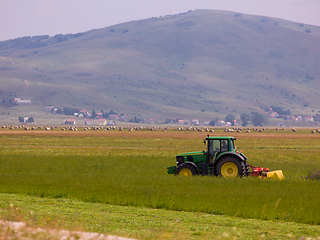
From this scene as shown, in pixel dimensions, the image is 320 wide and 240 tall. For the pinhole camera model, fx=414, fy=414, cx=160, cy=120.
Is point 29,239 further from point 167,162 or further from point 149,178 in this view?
point 167,162

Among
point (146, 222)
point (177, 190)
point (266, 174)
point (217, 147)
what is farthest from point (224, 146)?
point (146, 222)

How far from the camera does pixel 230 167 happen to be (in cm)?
2475

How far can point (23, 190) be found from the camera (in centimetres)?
2078

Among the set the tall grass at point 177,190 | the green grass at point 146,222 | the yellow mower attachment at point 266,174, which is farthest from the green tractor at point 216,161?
the green grass at point 146,222

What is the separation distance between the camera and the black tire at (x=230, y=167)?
2450cm

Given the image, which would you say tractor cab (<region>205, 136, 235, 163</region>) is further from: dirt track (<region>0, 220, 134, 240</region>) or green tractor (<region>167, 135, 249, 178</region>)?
dirt track (<region>0, 220, 134, 240</region>)

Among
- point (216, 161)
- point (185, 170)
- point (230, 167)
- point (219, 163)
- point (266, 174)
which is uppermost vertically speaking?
point (216, 161)

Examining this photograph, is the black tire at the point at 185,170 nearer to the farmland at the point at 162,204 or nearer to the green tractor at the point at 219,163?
the green tractor at the point at 219,163

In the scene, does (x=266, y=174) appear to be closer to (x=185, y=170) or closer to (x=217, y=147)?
(x=217, y=147)

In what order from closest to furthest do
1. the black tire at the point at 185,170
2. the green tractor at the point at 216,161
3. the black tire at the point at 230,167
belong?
the black tire at the point at 230,167 → the green tractor at the point at 216,161 → the black tire at the point at 185,170

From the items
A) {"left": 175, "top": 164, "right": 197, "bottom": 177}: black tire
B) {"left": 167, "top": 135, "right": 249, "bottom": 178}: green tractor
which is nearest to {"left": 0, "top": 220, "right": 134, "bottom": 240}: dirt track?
{"left": 167, "top": 135, "right": 249, "bottom": 178}: green tractor

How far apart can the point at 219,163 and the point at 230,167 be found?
69 cm

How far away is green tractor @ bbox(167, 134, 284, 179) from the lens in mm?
24641

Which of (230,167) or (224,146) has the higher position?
(224,146)
